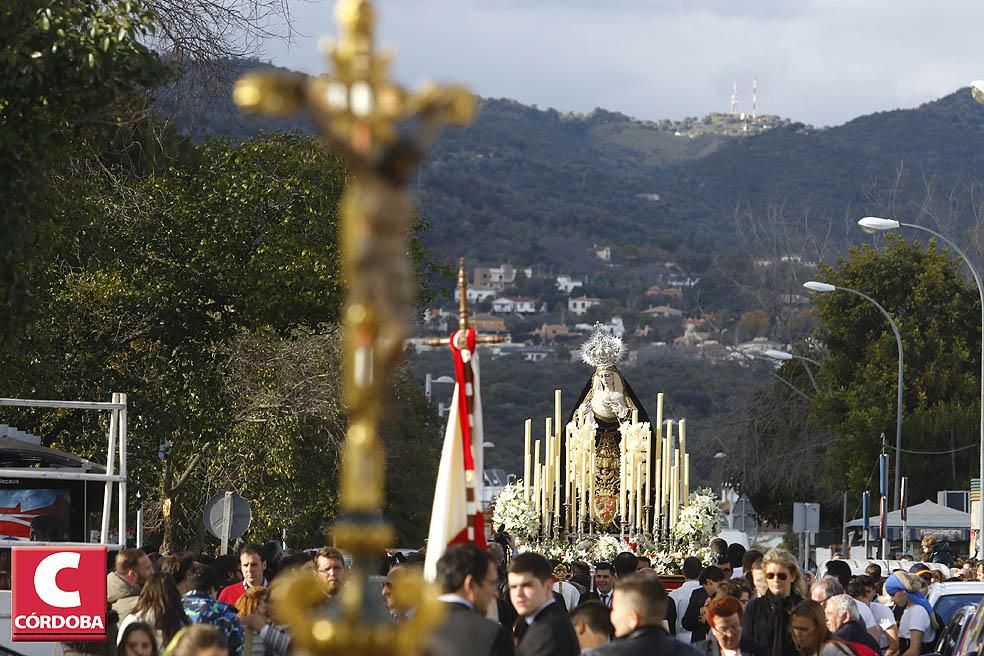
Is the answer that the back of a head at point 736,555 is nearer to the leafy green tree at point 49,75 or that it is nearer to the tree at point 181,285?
the leafy green tree at point 49,75

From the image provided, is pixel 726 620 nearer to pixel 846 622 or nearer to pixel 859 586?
pixel 846 622

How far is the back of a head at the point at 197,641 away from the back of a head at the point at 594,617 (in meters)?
2.13

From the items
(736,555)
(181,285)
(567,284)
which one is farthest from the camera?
(567,284)

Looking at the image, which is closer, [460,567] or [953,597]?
[460,567]

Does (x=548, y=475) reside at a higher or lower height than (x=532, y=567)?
lower

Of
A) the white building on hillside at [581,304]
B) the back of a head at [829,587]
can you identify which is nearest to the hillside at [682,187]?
the white building on hillside at [581,304]

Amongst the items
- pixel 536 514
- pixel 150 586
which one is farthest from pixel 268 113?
pixel 536 514

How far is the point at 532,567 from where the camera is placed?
8.64 m

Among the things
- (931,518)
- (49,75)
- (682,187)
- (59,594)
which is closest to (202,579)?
(59,594)

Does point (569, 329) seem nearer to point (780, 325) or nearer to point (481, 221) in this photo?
point (481, 221)

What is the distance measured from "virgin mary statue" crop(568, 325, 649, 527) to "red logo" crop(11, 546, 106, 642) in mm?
14399

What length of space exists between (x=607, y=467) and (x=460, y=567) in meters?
19.2

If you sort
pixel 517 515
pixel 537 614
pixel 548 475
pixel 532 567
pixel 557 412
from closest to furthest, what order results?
pixel 537 614
pixel 532 567
pixel 557 412
pixel 517 515
pixel 548 475

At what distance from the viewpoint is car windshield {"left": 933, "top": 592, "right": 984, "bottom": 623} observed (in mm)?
15867
